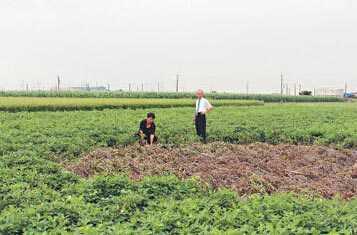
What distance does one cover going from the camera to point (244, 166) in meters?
10.5

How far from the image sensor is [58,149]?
11547 mm

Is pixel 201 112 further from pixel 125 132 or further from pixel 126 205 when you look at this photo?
pixel 126 205

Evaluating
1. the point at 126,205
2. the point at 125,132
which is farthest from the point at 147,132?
the point at 126,205

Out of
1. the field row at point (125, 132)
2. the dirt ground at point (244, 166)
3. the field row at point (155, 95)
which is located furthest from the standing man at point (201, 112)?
the field row at point (155, 95)

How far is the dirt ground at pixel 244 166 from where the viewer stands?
350 inches

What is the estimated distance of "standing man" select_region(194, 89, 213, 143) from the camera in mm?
13819

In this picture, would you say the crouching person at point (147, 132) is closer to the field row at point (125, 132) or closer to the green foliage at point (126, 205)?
the field row at point (125, 132)

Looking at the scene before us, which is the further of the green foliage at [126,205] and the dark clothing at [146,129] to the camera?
the dark clothing at [146,129]

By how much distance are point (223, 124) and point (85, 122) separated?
15.4 ft

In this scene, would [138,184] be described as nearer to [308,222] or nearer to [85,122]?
[308,222]

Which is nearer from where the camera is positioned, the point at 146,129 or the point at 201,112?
the point at 146,129

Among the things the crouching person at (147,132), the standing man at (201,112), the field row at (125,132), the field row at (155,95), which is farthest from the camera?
the field row at (155,95)

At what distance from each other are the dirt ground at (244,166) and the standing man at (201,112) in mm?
1201

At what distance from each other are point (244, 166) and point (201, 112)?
383cm
